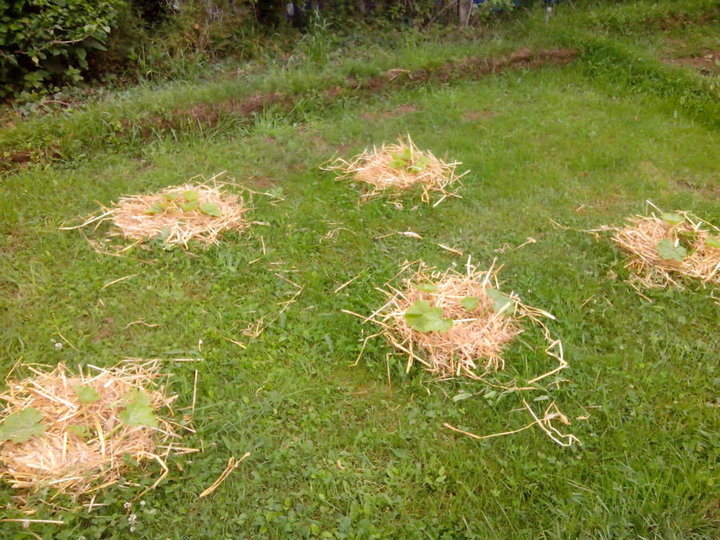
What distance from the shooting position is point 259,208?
182 inches

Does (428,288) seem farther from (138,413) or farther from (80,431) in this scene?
(80,431)

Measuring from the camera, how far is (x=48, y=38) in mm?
5625

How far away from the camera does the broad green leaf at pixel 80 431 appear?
2.71 metres

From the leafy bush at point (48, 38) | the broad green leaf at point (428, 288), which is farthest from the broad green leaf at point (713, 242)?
the leafy bush at point (48, 38)

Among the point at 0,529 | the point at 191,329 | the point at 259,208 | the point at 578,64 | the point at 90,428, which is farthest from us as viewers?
the point at 578,64

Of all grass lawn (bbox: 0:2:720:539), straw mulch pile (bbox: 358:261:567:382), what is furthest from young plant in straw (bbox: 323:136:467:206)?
straw mulch pile (bbox: 358:261:567:382)

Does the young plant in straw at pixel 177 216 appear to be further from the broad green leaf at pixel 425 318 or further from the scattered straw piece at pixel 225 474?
the scattered straw piece at pixel 225 474

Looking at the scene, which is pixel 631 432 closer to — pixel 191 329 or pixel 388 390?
pixel 388 390

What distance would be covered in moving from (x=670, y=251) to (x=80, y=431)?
12.7 ft

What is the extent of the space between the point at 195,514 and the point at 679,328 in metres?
3.04

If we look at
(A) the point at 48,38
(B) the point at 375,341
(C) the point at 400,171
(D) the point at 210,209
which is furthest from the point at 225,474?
(A) the point at 48,38

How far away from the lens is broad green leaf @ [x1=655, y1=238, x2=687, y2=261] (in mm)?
3820

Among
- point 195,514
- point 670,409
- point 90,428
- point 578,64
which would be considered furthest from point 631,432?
point 578,64

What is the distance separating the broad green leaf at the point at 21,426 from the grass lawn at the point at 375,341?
285 mm
